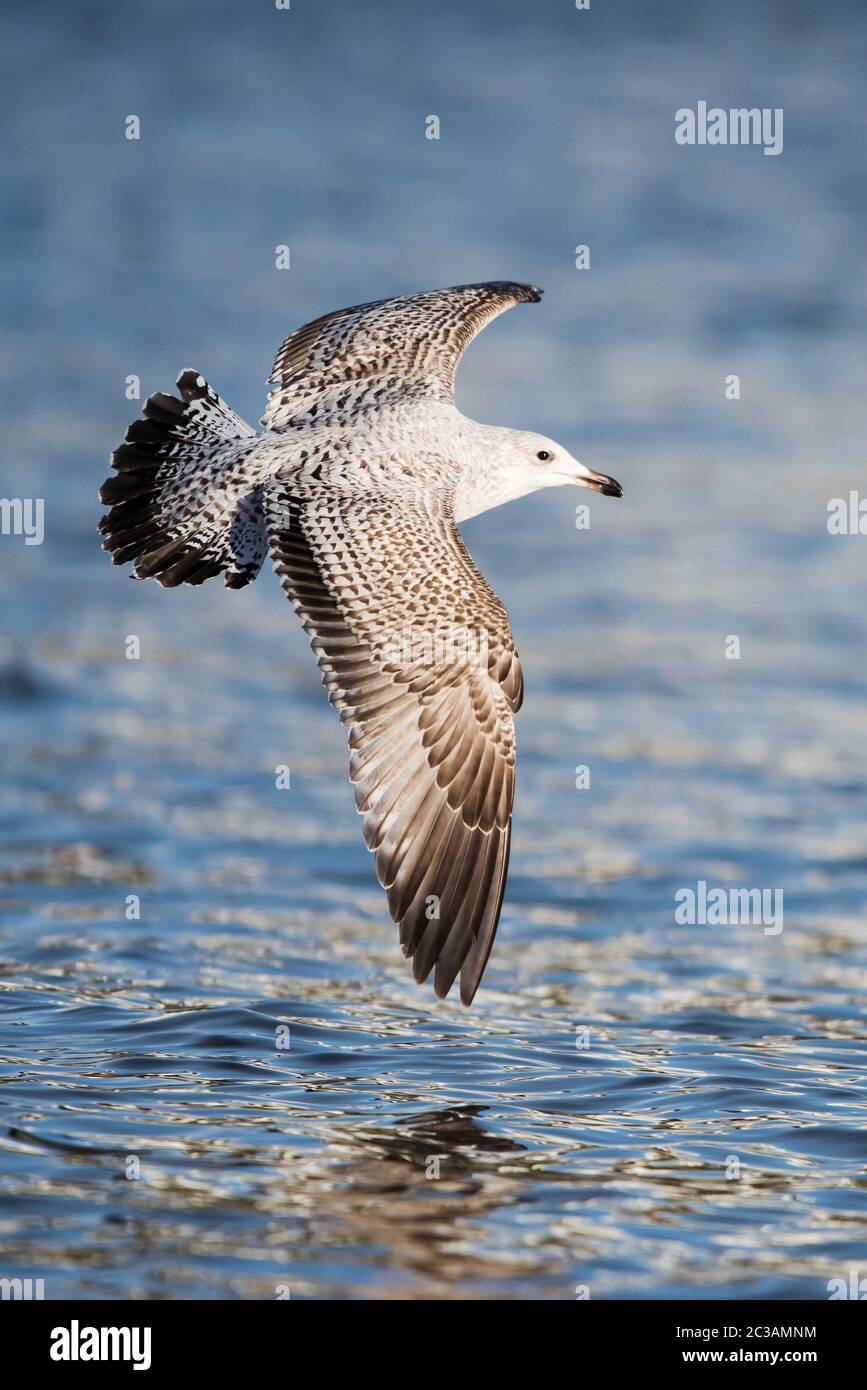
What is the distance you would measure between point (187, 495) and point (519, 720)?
3.88 m

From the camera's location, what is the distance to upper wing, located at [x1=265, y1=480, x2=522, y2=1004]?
6859 millimetres

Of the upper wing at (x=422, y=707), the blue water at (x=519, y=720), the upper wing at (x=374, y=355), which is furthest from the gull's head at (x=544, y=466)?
the blue water at (x=519, y=720)

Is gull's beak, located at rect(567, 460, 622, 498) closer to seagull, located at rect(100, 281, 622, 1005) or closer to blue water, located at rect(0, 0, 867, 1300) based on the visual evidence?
seagull, located at rect(100, 281, 622, 1005)

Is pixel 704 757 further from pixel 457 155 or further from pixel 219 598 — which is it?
pixel 457 155

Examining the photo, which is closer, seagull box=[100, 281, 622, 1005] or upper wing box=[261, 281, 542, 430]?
seagull box=[100, 281, 622, 1005]

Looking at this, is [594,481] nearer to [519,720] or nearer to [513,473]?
[513,473]

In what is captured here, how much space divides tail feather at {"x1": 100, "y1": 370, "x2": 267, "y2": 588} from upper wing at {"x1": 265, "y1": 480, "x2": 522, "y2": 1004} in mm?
467

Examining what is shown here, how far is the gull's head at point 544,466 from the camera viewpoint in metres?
8.26

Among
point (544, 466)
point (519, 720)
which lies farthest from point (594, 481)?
point (519, 720)

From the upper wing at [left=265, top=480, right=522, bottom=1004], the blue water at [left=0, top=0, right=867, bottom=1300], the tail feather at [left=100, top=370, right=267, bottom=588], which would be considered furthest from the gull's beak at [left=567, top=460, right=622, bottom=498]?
the blue water at [left=0, top=0, right=867, bottom=1300]

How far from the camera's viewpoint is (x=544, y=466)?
27.4ft

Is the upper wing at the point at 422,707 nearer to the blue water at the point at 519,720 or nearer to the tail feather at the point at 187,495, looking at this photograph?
the tail feather at the point at 187,495

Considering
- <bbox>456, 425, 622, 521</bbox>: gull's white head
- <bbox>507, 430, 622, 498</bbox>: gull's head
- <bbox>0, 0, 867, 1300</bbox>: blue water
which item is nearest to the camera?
<bbox>0, 0, 867, 1300</bbox>: blue water
